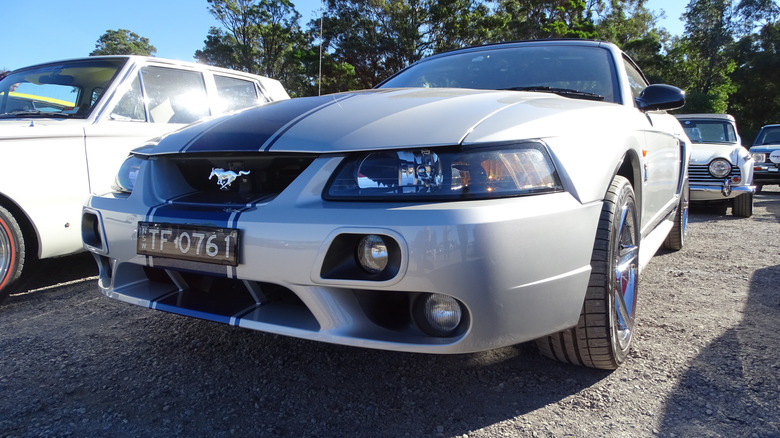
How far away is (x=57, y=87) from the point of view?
3.62m

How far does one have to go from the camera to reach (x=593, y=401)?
1.64 meters

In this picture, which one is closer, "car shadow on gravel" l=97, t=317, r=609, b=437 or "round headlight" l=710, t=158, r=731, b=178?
"car shadow on gravel" l=97, t=317, r=609, b=437

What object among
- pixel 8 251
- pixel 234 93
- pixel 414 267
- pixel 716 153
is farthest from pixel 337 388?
pixel 716 153

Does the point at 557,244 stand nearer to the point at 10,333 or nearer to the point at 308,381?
the point at 308,381

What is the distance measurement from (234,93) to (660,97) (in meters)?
3.40

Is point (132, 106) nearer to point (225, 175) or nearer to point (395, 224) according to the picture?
point (225, 175)

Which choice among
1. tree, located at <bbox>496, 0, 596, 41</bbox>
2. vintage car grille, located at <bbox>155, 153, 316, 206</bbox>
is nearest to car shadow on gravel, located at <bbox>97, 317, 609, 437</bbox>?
vintage car grille, located at <bbox>155, 153, 316, 206</bbox>

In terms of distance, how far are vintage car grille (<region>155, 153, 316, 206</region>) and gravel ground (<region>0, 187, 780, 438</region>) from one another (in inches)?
27.1

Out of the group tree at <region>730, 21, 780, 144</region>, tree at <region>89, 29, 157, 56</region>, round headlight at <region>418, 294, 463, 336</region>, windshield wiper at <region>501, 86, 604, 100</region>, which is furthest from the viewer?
tree at <region>89, 29, 157, 56</region>

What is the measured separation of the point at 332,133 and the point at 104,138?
2.38 metres

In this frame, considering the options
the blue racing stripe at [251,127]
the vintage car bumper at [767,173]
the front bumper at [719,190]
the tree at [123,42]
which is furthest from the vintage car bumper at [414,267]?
the tree at [123,42]

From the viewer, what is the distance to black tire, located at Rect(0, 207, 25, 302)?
2.69 meters

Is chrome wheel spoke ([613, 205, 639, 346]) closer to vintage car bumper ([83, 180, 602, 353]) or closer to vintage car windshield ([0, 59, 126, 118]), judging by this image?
vintage car bumper ([83, 180, 602, 353])

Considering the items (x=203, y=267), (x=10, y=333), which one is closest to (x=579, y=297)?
(x=203, y=267)
